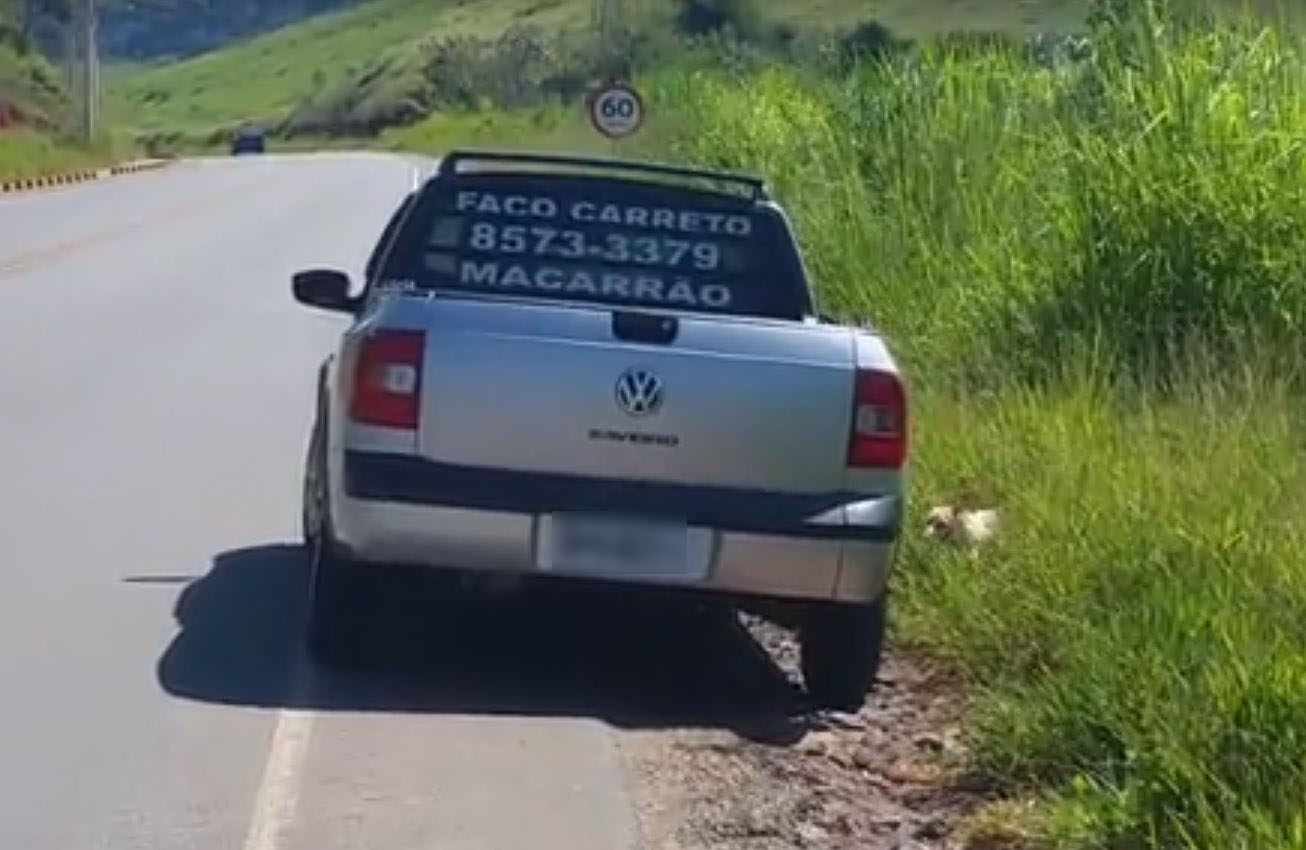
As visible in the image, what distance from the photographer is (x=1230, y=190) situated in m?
14.7

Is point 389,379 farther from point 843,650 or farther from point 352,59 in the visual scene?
point 352,59

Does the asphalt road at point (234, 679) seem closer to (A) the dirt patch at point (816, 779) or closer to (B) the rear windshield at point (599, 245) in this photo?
(A) the dirt patch at point (816, 779)

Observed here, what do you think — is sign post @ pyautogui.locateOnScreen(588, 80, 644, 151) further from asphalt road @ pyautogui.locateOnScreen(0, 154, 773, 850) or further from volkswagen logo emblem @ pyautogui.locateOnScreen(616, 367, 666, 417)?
volkswagen logo emblem @ pyautogui.locateOnScreen(616, 367, 666, 417)

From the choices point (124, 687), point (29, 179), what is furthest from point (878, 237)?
point (29, 179)

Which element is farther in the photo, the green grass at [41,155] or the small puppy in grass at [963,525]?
the green grass at [41,155]

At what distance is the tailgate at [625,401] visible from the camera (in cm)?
979

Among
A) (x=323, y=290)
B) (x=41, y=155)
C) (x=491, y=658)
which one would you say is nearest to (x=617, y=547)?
(x=491, y=658)

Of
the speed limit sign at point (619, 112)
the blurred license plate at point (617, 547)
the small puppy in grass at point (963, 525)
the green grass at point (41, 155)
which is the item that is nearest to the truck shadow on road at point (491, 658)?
the blurred license plate at point (617, 547)

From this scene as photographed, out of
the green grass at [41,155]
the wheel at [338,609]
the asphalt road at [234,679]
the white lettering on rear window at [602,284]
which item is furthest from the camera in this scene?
the green grass at [41,155]

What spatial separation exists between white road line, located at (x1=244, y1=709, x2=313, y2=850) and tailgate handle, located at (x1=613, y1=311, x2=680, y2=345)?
5.10ft

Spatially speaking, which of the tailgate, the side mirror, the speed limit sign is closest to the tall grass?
the tailgate

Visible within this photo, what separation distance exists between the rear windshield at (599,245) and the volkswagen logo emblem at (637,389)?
1.75 m

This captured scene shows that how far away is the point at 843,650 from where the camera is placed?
33.8 feet

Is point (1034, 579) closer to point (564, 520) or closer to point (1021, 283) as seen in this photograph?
point (564, 520)
